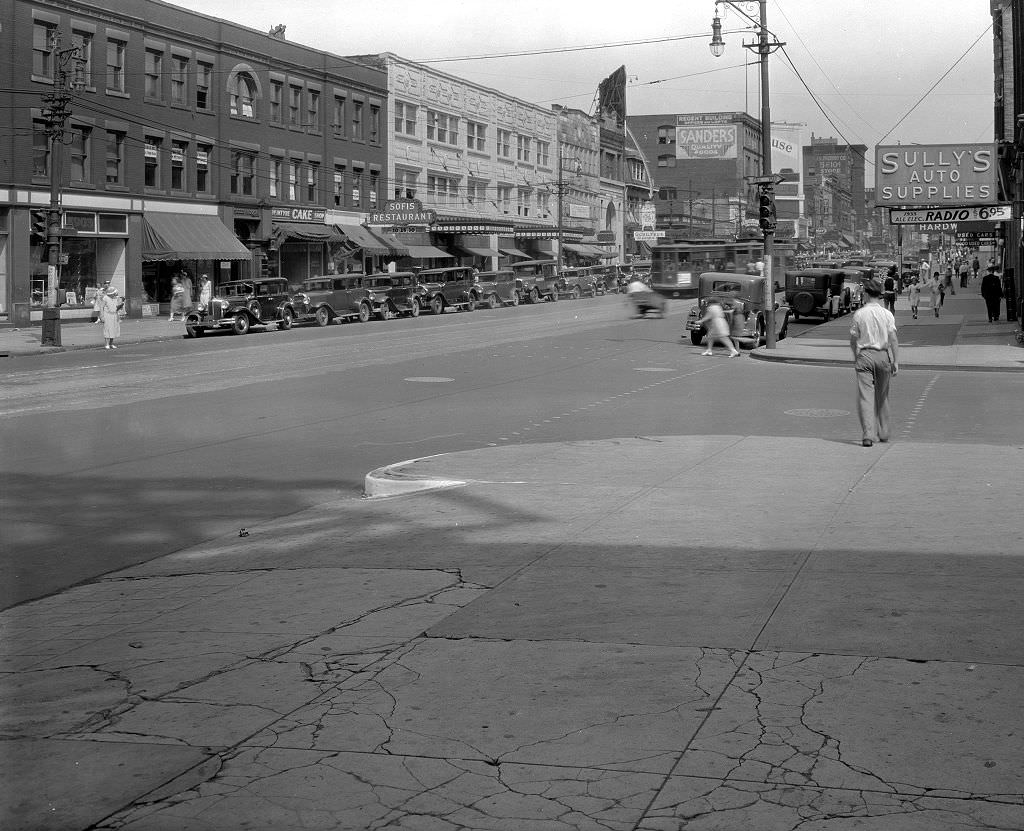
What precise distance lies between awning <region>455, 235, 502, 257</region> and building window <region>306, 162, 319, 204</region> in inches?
626

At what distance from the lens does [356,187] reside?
2579 inches

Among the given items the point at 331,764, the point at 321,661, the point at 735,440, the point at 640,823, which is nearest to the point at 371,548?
the point at 321,661

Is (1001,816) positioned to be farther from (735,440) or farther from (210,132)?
(210,132)

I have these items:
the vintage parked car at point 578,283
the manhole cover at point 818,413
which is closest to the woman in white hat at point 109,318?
the manhole cover at point 818,413

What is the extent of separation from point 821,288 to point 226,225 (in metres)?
25.3

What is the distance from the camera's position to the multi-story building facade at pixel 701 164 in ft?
442

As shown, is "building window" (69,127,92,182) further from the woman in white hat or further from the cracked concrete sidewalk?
the cracked concrete sidewalk

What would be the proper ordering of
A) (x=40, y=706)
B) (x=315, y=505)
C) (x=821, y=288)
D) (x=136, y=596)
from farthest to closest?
(x=821, y=288), (x=315, y=505), (x=136, y=596), (x=40, y=706)

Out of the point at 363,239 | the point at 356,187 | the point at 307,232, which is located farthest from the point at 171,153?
the point at 356,187

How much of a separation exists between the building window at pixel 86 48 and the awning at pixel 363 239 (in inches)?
679

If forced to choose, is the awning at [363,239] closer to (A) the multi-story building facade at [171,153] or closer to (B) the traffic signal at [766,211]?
(A) the multi-story building facade at [171,153]

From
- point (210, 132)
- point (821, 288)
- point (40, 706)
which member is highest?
point (210, 132)

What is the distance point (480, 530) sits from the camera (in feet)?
33.0

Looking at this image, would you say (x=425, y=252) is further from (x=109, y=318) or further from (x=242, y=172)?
(x=109, y=318)
